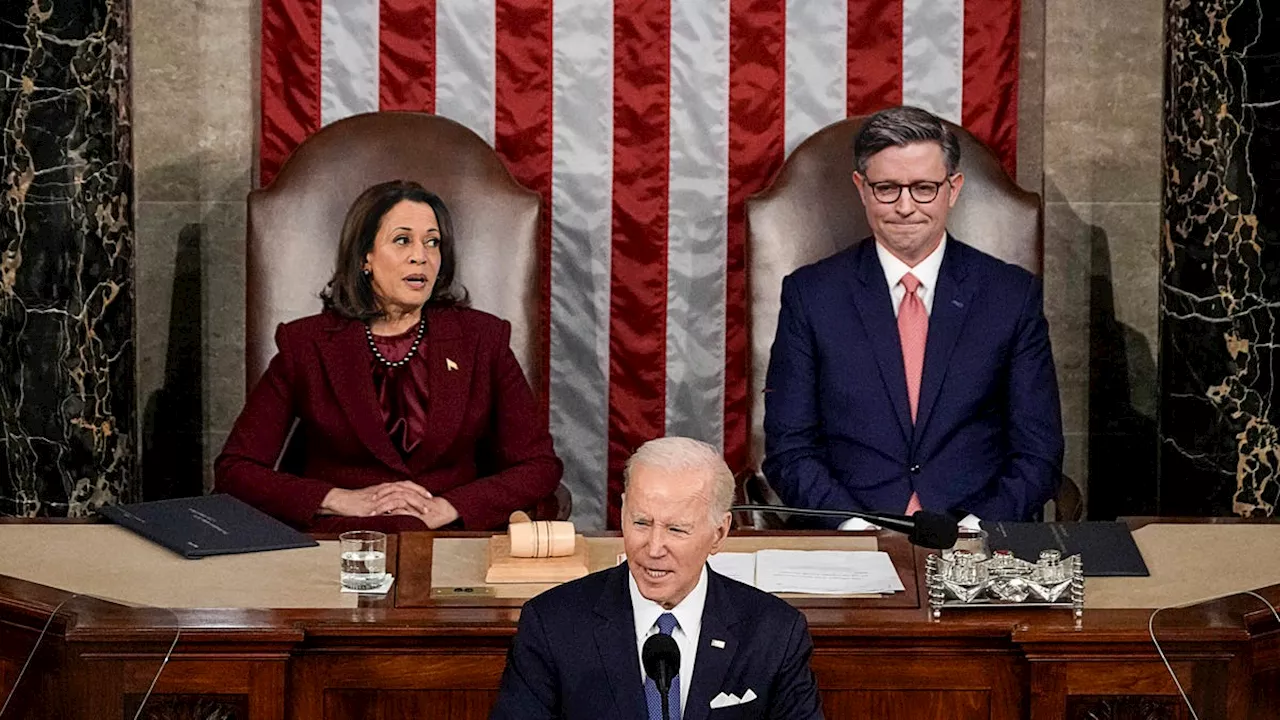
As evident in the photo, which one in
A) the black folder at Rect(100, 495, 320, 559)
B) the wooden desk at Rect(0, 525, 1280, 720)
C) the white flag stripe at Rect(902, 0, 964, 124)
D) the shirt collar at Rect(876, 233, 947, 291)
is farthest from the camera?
the white flag stripe at Rect(902, 0, 964, 124)

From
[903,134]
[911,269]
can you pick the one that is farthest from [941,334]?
[903,134]

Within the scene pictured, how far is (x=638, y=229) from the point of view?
225 inches

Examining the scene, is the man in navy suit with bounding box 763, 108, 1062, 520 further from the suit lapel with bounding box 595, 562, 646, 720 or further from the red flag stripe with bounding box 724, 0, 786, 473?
the suit lapel with bounding box 595, 562, 646, 720

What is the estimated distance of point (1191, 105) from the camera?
5.31m

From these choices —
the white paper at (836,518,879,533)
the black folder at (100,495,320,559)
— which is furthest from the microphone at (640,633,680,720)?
the white paper at (836,518,879,533)

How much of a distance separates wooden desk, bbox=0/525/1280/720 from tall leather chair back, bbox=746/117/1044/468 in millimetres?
1910

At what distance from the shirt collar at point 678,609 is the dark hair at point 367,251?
77.5 inches

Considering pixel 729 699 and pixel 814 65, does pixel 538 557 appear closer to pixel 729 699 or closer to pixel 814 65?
pixel 729 699

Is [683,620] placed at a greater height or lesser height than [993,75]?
lesser

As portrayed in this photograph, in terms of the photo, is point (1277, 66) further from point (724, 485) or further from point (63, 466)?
point (63, 466)

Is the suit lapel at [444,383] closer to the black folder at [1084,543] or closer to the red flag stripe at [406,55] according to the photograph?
the red flag stripe at [406,55]

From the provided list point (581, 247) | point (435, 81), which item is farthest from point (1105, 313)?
point (435, 81)

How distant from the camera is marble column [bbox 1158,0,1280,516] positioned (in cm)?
505

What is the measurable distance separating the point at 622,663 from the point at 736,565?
725 millimetres
